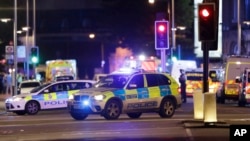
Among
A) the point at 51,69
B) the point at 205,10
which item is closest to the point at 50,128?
the point at 205,10

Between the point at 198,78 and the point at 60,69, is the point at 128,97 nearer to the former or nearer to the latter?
the point at 198,78

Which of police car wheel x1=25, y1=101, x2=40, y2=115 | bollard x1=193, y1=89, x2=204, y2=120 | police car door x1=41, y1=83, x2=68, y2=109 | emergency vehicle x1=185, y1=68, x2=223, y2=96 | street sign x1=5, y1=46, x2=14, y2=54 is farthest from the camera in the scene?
emergency vehicle x1=185, y1=68, x2=223, y2=96

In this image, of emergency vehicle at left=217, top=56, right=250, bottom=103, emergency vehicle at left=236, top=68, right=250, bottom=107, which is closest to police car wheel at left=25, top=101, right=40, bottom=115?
emergency vehicle at left=236, top=68, right=250, bottom=107

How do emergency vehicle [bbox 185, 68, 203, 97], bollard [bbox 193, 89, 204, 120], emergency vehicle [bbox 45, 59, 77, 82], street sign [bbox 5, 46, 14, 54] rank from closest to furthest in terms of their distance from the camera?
bollard [bbox 193, 89, 204, 120]
street sign [bbox 5, 46, 14, 54]
emergency vehicle [bbox 185, 68, 203, 97]
emergency vehicle [bbox 45, 59, 77, 82]

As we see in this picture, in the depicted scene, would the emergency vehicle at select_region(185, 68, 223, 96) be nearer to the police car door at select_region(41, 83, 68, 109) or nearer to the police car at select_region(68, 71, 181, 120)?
the police car door at select_region(41, 83, 68, 109)

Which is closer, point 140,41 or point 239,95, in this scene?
point 239,95

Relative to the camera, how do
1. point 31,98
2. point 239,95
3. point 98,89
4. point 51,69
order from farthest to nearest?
point 51,69 → point 239,95 → point 31,98 → point 98,89

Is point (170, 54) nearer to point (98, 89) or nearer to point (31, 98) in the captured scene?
point (31, 98)

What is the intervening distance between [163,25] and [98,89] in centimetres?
795

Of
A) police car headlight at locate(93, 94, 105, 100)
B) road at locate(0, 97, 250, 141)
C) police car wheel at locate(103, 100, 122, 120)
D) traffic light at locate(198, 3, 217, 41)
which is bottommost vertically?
road at locate(0, 97, 250, 141)

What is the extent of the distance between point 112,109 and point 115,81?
46.3 inches

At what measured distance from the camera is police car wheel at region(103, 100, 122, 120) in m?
22.9

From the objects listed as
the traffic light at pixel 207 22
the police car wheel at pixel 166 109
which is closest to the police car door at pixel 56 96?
the police car wheel at pixel 166 109

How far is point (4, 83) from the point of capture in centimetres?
5750
